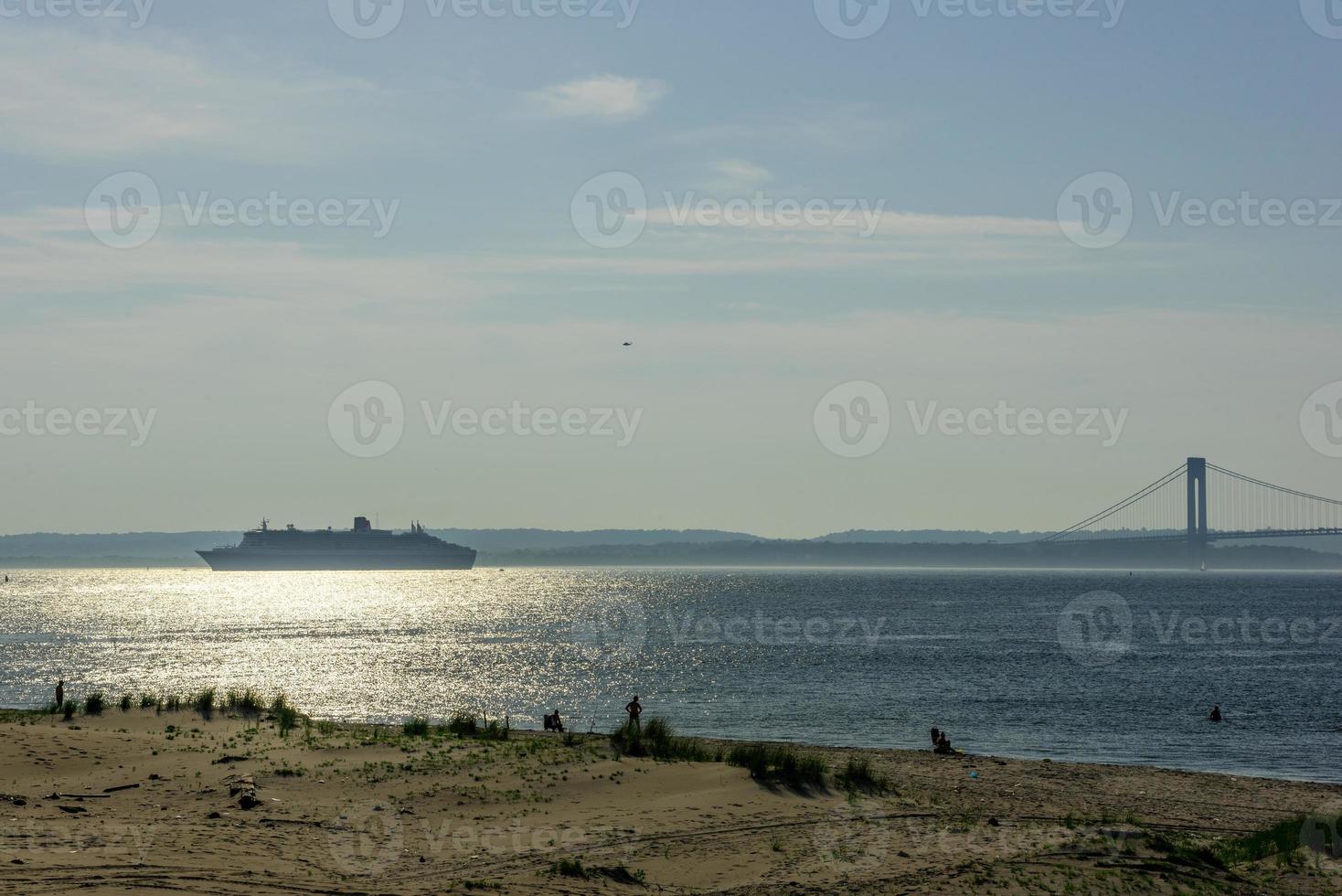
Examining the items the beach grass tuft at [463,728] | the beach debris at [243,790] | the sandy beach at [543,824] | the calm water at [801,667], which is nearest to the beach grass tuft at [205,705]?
the sandy beach at [543,824]

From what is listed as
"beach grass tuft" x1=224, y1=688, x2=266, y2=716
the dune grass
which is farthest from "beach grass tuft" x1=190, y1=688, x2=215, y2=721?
the dune grass

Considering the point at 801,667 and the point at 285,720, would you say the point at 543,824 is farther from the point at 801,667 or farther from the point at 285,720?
the point at 801,667

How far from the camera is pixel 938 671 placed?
197ft

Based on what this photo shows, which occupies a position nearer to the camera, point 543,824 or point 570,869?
point 570,869

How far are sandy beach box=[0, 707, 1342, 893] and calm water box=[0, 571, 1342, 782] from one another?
543 inches

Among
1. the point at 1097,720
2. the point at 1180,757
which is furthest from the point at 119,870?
the point at 1097,720

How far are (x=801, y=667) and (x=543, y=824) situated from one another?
43.5 meters

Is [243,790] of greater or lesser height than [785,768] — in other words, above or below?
below

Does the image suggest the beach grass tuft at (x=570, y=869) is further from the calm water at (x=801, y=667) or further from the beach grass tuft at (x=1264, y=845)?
the calm water at (x=801, y=667)

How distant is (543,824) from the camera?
20.4m

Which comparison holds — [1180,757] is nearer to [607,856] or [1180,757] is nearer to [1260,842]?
[1260,842]

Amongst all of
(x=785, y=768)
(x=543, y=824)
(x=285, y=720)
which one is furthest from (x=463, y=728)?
(x=543, y=824)

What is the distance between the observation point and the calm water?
137ft

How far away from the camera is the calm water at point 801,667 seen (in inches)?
1642
